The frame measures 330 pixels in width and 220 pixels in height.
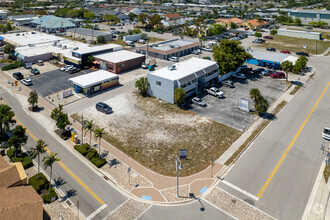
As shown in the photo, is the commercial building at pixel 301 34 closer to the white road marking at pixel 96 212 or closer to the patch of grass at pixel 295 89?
the patch of grass at pixel 295 89

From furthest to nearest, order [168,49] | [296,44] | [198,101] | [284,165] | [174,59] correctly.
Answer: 1. [296,44]
2. [168,49]
3. [174,59]
4. [198,101]
5. [284,165]

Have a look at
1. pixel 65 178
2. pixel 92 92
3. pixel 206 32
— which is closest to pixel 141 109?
pixel 92 92

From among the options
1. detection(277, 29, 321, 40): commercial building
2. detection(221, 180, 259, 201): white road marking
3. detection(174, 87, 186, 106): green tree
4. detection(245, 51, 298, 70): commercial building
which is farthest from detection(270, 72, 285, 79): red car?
detection(277, 29, 321, 40): commercial building

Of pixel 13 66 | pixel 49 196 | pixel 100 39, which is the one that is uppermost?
pixel 100 39

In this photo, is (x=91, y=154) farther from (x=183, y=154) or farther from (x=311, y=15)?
(x=311, y=15)

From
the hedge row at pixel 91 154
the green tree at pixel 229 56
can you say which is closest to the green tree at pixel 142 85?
the green tree at pixel 229 56

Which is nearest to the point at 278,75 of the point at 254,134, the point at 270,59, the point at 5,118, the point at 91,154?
the point at 270,59
